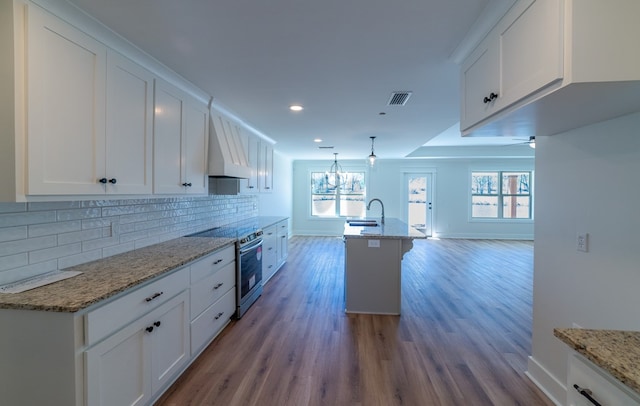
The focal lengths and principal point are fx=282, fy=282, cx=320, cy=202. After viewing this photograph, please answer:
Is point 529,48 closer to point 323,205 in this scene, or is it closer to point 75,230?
point 75,230

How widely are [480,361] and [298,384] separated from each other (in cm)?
157

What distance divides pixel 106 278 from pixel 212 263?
97 centimetres

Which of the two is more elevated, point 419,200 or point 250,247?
point 419,200

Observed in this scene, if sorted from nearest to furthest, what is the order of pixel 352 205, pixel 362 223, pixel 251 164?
pixel 251 164 < pixel 362 223 < pixel 352 205

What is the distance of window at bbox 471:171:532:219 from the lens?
27.3 ft

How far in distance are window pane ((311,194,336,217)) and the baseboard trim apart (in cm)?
705

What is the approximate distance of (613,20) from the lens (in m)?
1.01

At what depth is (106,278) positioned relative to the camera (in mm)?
1632

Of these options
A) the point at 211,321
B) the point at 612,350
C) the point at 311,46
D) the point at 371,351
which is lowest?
the point at 371,351

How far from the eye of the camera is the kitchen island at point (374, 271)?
335 centimetres

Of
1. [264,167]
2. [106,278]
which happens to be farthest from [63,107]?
[264,167]

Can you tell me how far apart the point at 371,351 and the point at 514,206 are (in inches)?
313

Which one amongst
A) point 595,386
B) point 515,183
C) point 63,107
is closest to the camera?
point 595,386

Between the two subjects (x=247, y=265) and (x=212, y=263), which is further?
(x=247, y=265)
